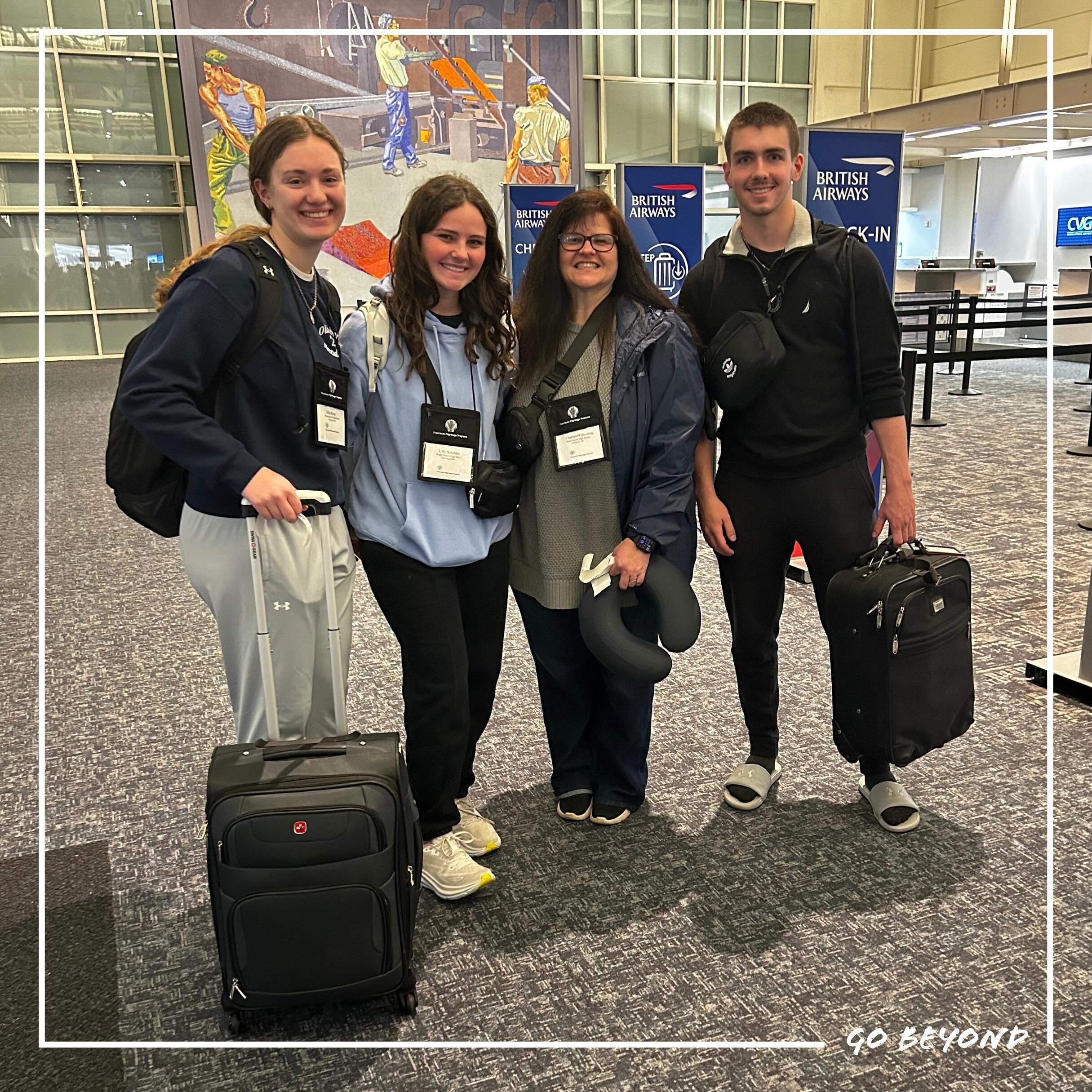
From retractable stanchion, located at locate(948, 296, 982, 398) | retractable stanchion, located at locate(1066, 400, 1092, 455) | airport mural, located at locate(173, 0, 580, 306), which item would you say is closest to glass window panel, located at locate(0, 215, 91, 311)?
airport mural, located at locate(173, 0, 580, 306)

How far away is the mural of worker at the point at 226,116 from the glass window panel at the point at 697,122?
7.55 meters

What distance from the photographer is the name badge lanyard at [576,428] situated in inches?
79.8

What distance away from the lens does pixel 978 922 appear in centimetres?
194

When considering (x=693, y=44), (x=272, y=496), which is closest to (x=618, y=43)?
(x=693, y=44)

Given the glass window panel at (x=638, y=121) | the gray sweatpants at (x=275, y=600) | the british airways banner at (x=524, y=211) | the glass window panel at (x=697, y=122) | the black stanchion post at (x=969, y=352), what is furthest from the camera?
the glass window panel at (x=697, y=122)

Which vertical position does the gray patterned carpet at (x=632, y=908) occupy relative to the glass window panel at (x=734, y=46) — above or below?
below

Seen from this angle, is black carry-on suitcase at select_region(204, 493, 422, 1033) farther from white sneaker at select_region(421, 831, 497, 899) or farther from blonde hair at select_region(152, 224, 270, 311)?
blonde hair at select_region(152, 224, 270, 311)

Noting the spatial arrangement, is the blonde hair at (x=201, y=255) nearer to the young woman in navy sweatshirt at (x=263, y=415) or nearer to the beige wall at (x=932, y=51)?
the young woman in navy sweatshirt at (x=263, y=415)

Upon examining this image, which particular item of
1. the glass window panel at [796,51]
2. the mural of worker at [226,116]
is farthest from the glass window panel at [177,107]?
the glass window panel at [796,51]

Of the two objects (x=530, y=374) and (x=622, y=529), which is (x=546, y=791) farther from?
(x=530, y=374)

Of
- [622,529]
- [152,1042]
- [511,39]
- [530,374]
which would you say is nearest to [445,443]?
[530,374]

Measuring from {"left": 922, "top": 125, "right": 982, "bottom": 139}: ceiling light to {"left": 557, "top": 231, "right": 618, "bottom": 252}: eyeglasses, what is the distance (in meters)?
13.6

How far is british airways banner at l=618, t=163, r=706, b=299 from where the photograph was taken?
20.3 ft

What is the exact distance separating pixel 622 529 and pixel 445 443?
19.1 inches
